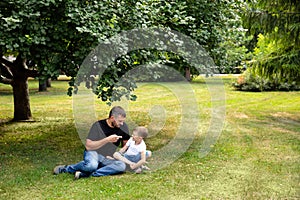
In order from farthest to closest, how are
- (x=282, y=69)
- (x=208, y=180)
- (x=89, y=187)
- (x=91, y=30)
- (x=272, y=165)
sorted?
(x=282, y=69)
(x=272, y=165)
(x=91, y=30)
(x=208, y=180)
(x=89, y=187)

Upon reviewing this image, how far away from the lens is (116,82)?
238 inches

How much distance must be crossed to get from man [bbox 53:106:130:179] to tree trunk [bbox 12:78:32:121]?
15.5 ft

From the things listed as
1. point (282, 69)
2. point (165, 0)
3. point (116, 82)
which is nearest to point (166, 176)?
point (116, 82)

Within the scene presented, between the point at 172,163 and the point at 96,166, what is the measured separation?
1.33m

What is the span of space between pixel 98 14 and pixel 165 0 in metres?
2.01

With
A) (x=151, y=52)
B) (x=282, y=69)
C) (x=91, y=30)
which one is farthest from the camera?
(x=282, y=69)

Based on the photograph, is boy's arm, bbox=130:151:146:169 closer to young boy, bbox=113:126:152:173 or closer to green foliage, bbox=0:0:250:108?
young boy, bbox=113:126:152:173

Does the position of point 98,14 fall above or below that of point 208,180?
above

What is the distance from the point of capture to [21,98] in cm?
983

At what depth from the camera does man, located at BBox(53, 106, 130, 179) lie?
17.2ft

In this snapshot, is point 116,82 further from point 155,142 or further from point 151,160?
point 155,142

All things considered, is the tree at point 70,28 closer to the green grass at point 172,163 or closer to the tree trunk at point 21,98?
the green grass at point 172,163

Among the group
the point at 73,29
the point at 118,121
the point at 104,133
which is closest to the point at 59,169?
the point at 104,133

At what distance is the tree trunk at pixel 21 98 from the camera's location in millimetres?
9579
